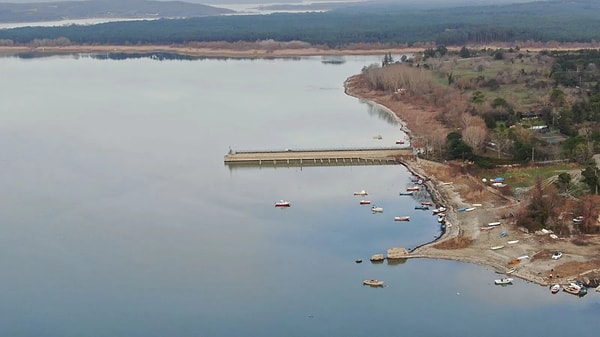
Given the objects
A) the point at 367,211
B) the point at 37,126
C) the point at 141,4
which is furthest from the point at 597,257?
the point at 141,4

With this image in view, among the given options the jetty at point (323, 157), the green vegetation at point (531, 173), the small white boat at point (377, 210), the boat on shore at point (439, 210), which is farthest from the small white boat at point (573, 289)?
the jetty at point (323, 157)

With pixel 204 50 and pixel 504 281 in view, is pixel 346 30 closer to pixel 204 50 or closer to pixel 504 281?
pixel 204 50

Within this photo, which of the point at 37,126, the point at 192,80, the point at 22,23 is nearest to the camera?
the point at 37,126

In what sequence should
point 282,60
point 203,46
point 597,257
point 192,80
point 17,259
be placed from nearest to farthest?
point 597,257 → point 17,259 → point 192,80 → point 282,60 → point 203,46

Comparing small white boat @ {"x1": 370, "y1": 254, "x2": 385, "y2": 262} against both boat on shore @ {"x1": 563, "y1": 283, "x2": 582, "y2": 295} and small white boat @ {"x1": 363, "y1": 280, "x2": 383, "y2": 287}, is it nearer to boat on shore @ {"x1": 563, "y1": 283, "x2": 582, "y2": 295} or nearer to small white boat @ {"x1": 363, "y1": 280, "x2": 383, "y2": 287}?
small white boat @ {"x1": 363, "y1": 280, "x2": 383, "y2": 287}

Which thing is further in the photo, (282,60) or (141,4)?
(141,4)

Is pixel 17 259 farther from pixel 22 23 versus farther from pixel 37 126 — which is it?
pixel 22 23

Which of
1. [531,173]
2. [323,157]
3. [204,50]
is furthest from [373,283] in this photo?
[204,50]
